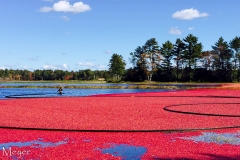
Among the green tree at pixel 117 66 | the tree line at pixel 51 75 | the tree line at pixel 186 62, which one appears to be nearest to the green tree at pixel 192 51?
the tree line at pixel 186 62

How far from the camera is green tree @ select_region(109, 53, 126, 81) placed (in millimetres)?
116562

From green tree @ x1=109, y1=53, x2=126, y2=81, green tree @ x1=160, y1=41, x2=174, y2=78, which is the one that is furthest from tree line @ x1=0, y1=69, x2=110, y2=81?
green tree @ x1=160, y1=41, x2=174, y2=78

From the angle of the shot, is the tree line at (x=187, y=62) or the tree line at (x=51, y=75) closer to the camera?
the tree line at (x=187, y=62)

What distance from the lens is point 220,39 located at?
9719 centimetres

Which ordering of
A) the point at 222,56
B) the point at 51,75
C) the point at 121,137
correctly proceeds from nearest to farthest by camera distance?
the point at 121,137
the point at 222,56
the point at 51,75

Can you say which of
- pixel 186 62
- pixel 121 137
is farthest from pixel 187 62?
pixel 121 137

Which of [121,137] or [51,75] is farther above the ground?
[51,75]

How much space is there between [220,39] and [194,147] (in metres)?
90.8

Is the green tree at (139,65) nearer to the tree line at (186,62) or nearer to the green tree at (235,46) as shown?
the tree line at (186,62)

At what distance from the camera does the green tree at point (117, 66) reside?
117 m

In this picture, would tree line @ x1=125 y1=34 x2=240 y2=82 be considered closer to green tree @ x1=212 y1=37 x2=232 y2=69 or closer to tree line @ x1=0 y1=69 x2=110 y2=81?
green tree @ x1=212 y1=37 x2=232 y2=69

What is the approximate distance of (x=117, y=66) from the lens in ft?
383

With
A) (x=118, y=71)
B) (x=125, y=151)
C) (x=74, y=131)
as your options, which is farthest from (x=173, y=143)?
(x=118, y=71)

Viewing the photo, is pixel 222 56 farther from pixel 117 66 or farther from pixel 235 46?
pixel 117 66
